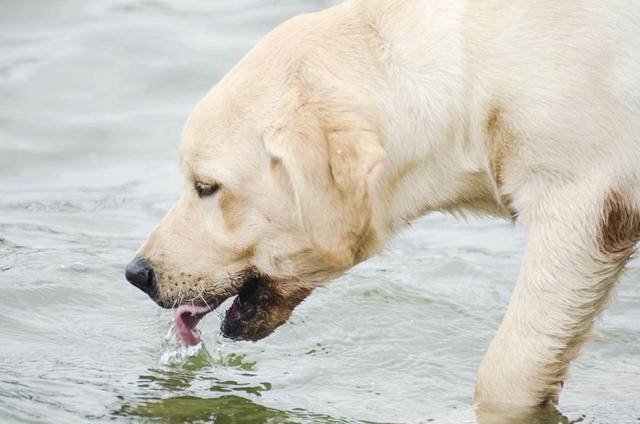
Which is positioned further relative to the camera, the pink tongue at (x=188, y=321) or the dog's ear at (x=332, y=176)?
the pink tongue at (x=188, y=321)

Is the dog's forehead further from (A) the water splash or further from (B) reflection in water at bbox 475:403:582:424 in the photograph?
(B) reflection in water at bbox 475:403:582:424

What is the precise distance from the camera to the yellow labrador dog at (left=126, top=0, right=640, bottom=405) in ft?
15.8

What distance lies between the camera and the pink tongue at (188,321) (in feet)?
18.0

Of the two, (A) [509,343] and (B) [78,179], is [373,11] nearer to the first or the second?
(A) [509,343]

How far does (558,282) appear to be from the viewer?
493 centimetres

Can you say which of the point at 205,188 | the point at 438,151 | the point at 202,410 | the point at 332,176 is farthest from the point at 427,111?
the point at 202,410

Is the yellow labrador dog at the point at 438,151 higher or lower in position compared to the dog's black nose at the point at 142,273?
higher

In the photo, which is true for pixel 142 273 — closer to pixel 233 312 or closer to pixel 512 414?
pixel 233 312

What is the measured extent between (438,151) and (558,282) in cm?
64

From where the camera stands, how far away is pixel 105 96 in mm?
10414

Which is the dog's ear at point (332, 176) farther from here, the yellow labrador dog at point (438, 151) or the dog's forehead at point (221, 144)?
the dog's forehead at point (221, 144)

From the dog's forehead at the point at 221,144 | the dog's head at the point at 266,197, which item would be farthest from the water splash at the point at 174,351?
the dog's forehead at the point at 221,144

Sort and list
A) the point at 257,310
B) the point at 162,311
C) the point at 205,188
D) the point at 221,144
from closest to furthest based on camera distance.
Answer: the point at 221,144 → the point at 205,188 → the point at 257,310 → the point at 162,311

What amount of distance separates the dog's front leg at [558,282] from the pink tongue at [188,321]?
1185 mm
